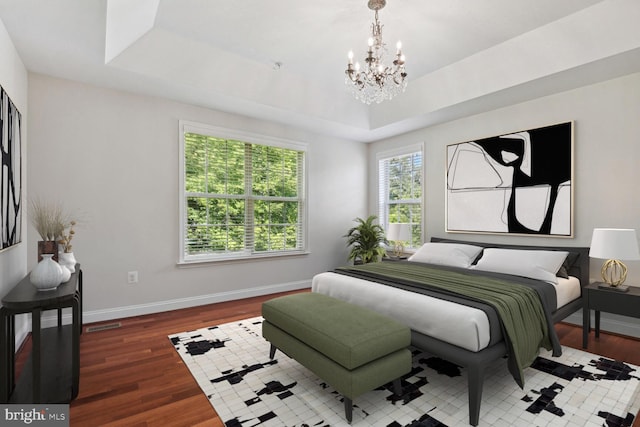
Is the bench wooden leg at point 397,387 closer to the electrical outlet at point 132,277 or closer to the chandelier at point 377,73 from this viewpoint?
the chandelier at point 377,73

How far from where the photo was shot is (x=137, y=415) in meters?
1.90

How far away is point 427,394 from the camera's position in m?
2.12

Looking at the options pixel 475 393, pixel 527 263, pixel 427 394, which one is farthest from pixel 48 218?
pixel 527 263

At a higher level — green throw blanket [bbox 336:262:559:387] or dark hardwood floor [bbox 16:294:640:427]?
green throw blanket [bbox 336:262:559:387]

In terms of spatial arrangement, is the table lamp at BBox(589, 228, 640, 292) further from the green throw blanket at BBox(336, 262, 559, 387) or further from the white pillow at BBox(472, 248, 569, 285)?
the green throw blanket at BBox(336, 262, 559, 387)

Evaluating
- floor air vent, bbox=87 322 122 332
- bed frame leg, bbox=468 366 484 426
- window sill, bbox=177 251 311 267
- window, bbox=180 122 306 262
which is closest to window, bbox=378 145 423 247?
window, bbox=180 122 306 262

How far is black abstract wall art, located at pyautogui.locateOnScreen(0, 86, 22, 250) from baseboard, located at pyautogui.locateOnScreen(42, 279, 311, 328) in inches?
40.9

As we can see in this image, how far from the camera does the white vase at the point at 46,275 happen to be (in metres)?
2.04

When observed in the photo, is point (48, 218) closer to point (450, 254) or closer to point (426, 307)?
point (426, 307)

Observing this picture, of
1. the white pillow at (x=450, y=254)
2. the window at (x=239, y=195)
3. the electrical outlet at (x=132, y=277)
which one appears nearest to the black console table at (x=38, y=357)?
A: the electrical outlet at (x=132, y=277)

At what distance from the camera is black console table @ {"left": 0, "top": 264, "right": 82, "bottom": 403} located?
1.79 m

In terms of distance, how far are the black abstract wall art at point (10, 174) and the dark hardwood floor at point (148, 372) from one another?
1.12 metres

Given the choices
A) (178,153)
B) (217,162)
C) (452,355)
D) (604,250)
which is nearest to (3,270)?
(178,153)

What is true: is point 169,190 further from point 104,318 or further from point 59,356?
point 59,356
